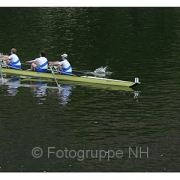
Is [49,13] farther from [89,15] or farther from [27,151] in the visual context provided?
[27,151]

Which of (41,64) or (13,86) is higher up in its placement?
(41,64)

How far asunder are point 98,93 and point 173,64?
1108 centimetres

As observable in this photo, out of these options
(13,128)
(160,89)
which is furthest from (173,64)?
(13,128)

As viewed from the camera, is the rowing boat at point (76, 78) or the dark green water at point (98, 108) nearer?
the dark green water at point (98, 108)

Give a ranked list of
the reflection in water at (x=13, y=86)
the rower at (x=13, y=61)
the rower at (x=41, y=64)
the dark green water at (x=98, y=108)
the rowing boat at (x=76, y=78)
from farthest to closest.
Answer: the rower at (x=13, y=61)
the rower at (x=41, y=64)
the rowing boat at (x=76, y=78)
the reflection in water at (x=13, y=86)
the dark green water at (x=98, y=108)

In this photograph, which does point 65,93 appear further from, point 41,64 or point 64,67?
point 41,64

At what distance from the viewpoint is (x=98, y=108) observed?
30625 mm

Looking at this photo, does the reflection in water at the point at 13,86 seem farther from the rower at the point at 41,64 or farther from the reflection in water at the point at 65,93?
the reflection in water at the point at 65,93

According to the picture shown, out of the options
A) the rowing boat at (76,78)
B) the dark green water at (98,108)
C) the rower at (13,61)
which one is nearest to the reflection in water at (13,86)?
the dark green water at (98,108)

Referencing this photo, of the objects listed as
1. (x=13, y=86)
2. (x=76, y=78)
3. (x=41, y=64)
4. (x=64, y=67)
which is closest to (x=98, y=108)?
(x=76, y=78)

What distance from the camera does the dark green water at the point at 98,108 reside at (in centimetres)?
2353

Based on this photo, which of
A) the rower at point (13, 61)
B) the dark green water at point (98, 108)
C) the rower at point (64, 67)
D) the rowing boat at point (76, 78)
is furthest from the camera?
the rower at point (13, 61)

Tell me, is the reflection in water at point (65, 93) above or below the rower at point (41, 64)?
below

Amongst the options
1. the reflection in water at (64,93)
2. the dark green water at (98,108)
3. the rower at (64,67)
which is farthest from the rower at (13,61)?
the reflection in water at (64,93)
